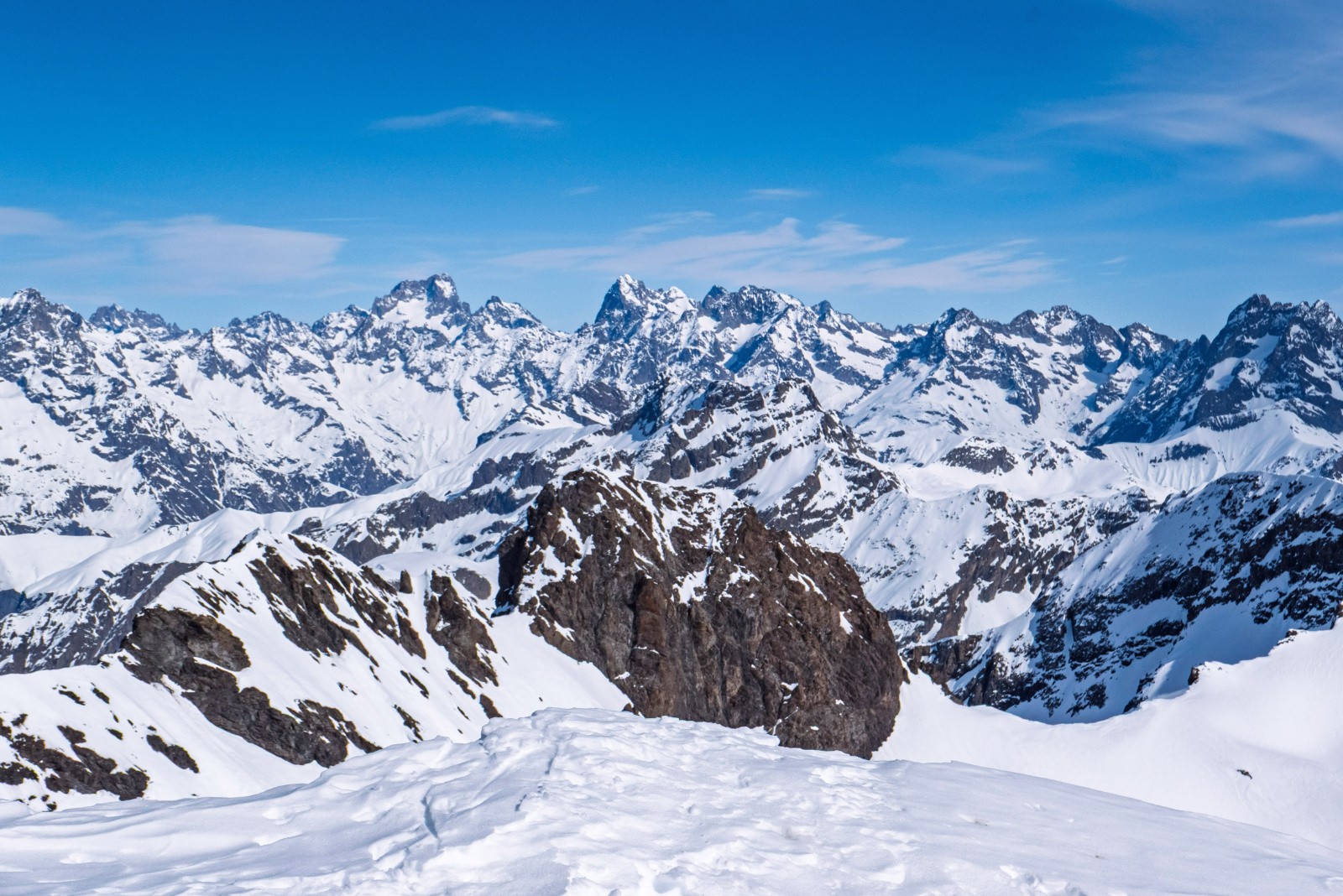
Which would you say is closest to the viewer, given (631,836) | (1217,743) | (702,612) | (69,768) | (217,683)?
(631,836)

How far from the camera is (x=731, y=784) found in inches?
861

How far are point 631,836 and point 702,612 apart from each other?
11017 centimetres

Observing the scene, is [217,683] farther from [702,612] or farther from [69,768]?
[702,612]

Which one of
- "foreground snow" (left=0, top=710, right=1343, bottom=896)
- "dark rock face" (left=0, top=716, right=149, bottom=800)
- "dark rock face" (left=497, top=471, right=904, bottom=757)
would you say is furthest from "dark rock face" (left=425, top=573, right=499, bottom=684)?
"foreground snow" (left=0, top=710, right=1343, bottom=896)

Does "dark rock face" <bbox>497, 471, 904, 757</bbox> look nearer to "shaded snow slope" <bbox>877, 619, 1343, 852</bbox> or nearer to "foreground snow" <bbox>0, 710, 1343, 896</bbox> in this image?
"shaded snow slope" <bbox>877, 619, 1343, 852</bbox>

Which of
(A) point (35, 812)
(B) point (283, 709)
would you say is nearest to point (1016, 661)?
(B) point (283, 709)

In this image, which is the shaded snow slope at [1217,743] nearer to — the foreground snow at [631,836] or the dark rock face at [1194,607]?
the dark rock face at [1194,607]

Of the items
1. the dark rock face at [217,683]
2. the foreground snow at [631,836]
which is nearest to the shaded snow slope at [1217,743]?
the dark rock face at [217,683]

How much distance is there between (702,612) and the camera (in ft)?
418

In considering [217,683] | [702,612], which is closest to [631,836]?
[217,683]

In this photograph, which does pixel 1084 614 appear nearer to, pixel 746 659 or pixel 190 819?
pixel 746 659

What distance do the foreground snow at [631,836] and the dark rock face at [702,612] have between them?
90.6 meters

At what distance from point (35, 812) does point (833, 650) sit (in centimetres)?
12070

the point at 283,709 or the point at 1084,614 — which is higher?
the point at 283,709
